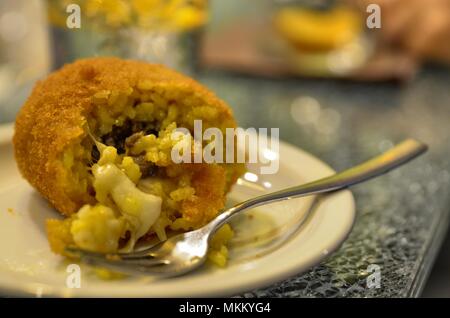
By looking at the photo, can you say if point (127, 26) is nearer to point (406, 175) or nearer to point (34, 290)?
point (406, 175)

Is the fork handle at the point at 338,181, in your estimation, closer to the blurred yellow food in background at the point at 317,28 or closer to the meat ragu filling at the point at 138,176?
the meat ragu filling at the point at 138,176

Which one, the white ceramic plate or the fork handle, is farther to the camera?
the fork handle

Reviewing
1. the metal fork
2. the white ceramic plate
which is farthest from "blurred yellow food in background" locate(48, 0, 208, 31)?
the metal fork

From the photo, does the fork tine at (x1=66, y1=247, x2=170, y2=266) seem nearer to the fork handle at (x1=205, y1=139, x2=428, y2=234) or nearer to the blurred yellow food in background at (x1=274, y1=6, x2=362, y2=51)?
the fork handle at (x1=205, y1=139, x2=428, y2=234)

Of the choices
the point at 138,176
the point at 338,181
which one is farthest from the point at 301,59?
the point at 138,176

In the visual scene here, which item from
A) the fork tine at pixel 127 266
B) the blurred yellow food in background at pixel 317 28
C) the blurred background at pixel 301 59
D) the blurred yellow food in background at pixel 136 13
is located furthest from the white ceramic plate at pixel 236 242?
the blurred yellow food in background at pixel 317 28
